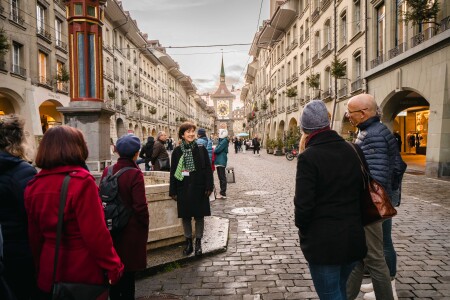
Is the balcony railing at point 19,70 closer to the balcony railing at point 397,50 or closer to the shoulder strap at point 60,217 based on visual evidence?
the balcony railing at point 397,50

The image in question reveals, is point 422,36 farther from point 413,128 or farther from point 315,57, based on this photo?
point 413,128

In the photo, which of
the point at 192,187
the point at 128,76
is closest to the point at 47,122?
the point at 128,76

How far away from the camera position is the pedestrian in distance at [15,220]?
2.35 metres

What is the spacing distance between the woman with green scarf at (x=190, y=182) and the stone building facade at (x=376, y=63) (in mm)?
11232

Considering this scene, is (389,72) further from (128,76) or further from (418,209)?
(128,76)

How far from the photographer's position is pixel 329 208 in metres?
2.41

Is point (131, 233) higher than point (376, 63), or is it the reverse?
point (376, 63)

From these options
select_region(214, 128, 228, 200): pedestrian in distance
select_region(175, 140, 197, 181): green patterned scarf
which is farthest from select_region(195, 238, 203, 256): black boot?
select_region(214, 128, 228, 200): pedestrian in distance

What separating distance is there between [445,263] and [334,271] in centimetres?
308

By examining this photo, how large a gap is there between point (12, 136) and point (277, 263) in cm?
355

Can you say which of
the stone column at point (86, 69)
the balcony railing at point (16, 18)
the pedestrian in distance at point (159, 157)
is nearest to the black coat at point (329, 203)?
the stone column at point (86, 69)

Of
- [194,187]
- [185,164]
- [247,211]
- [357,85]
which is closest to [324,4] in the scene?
[357,85]

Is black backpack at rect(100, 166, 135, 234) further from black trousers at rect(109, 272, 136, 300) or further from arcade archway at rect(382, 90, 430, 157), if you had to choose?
arcade archway at rect(382, 90, 430, 157)

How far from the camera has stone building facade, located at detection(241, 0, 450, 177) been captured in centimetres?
1312
